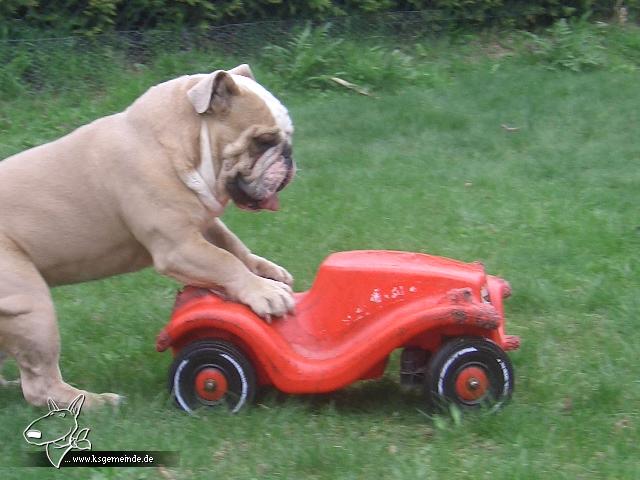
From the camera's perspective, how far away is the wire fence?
9766 millimetres

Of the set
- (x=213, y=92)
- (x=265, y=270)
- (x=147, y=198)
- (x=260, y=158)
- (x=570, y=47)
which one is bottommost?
(x=265, y=270)

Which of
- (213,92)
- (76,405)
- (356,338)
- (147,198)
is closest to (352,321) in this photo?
(356,338)

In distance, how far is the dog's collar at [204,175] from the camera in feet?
14.5

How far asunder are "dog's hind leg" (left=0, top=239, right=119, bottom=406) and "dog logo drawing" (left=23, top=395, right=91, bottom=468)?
6cm

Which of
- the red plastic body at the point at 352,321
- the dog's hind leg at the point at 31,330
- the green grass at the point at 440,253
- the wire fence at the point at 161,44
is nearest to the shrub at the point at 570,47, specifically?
the green grass at the point at 440,253

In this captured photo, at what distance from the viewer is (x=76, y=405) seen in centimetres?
448

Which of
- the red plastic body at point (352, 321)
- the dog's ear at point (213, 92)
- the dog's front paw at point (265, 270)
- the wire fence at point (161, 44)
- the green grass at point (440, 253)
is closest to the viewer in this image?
the green grass at point (440, 253)

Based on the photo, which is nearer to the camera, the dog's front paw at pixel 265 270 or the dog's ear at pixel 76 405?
the dog's ear at pixel 76 405

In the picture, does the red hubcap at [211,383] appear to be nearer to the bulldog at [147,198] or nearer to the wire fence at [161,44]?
the bulldog at [147,198]

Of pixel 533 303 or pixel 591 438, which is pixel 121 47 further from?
pixel 591 438

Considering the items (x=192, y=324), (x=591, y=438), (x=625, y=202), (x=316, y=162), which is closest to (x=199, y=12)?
(x=316, y=162)

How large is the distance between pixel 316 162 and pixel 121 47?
3128 mm

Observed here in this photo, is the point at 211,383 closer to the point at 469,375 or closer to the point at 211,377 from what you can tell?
A: the point at 211,377

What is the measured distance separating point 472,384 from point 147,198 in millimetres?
1606
